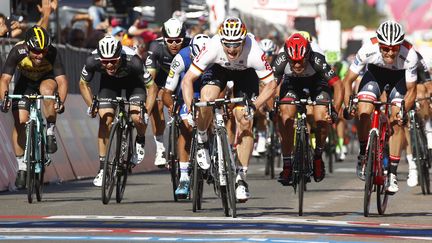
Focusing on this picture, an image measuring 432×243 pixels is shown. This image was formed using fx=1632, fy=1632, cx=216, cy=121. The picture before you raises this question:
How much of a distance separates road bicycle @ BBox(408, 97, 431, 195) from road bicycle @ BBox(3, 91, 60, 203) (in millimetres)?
4935

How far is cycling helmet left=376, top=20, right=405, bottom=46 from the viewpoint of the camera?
16.1m

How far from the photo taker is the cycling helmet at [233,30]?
1505 centimetres

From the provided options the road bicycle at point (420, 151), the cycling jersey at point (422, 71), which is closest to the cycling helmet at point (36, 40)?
the road bicycle at point (420, 151)

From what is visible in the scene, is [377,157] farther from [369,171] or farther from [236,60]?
[236,60]

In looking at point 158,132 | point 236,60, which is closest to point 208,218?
point 236,60

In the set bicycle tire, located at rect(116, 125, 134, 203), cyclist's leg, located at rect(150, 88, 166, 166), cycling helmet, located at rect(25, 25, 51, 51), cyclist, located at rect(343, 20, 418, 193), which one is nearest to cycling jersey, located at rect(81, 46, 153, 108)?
bicycle tire, located at rect(116, 125, 134, 203)

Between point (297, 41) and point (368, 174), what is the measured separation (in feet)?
5.64

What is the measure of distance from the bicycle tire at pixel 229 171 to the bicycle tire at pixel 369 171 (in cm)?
139

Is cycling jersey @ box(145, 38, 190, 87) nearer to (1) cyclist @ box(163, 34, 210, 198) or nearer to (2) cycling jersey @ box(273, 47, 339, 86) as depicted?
(1) cyclist @ box(163, 34, 210, 198)

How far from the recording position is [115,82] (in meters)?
17.5

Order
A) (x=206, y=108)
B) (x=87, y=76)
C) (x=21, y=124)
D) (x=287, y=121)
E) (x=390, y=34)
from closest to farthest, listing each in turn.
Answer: (x=206, y=108) → (x=390, y=34) → (x=287, y=121) → (x=87, y=76) → (x=21, y=124)

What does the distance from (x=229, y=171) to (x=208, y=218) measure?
0.48 metres

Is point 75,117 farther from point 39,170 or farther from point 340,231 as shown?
point 340,231

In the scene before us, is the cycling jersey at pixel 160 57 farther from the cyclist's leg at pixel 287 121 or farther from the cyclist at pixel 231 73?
the cyclist at pixel 231 73
